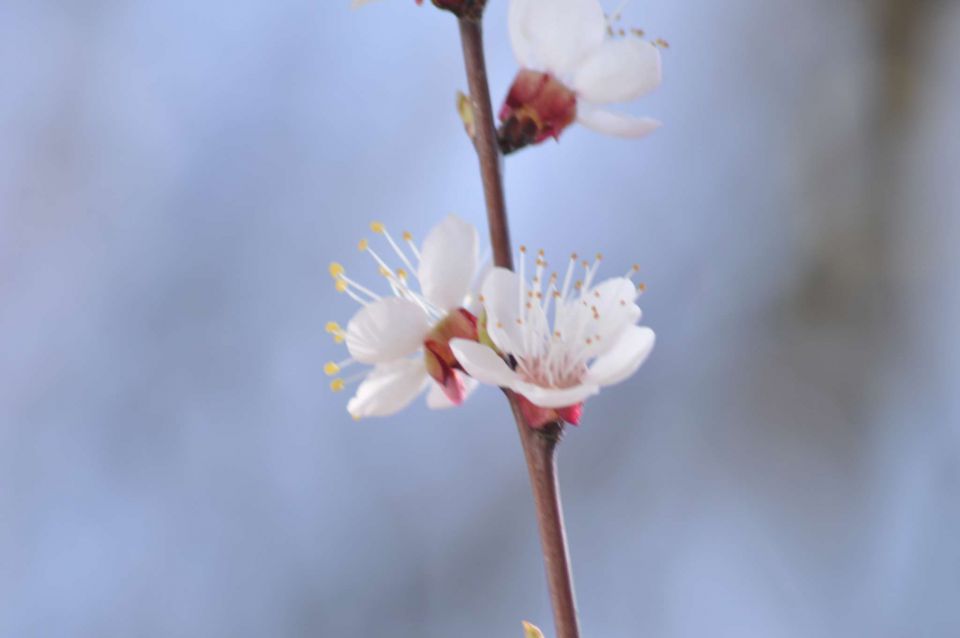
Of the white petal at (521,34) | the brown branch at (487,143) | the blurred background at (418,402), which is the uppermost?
the white petal at (521,34)

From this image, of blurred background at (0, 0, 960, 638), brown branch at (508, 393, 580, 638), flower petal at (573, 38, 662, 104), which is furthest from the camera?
blurred background at (0, 0, 960, 638)

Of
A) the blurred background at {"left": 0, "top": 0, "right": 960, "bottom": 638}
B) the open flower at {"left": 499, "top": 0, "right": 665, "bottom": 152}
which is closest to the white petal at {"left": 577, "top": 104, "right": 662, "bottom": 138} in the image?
the open flower at {"left": 499, "top": 0, "right": 665, "bottom": 152}

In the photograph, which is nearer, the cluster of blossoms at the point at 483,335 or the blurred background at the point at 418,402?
the cluster of blossoms at the point at 483,335

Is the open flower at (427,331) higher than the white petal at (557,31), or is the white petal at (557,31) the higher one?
the white petal at (557,31)

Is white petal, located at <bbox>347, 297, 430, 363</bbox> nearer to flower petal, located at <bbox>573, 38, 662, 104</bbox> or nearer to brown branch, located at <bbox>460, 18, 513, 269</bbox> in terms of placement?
brown branch, located at <bbox>460, 18, 513, 269</bbox>

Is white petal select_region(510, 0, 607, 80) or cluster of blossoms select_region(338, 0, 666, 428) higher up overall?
white petal select_region(510, 0, 607, 80)

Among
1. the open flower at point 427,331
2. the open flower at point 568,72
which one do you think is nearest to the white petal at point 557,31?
the open flower at point 568,72

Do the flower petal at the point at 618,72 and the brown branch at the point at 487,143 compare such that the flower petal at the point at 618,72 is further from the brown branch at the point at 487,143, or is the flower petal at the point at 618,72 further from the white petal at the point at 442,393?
the white petal at the point at 442,393

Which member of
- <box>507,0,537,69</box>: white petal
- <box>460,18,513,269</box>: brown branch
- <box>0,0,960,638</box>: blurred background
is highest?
<box>507,0,537,69</box>: white petal
